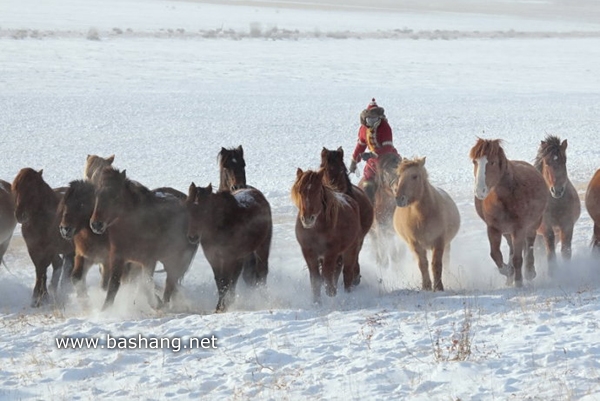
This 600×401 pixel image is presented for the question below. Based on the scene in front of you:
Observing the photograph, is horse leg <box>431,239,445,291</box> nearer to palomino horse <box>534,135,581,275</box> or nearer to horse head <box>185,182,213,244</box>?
palomino horse <box>534,135,581,275</box>

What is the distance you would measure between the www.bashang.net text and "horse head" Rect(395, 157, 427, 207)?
2678mm

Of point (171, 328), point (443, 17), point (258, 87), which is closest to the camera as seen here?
point (171, 328)

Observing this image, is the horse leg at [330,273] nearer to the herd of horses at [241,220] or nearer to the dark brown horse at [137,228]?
the herd of horses at [241,220]

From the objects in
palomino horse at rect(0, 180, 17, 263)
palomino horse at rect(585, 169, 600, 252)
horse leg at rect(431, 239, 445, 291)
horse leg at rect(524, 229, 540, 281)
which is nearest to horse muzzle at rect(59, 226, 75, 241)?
palomino horse at rect(0, 180, 17, 263)

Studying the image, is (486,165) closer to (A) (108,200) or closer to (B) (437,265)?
(B) (437,265)

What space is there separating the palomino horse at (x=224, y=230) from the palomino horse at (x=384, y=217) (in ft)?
7.83

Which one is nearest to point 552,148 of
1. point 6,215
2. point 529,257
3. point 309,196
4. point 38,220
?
point 529,257

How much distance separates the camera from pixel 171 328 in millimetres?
7336

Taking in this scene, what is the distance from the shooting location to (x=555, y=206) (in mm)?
10133

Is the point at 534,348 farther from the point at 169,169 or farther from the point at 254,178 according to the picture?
the point at 169,169

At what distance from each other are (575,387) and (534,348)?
71 centimetres

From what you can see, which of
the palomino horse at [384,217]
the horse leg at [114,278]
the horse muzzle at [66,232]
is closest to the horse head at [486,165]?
the palomino horse at [384,217]

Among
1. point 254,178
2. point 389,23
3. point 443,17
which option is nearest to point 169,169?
point 254,178

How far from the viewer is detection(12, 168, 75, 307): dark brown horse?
9.06 metres
